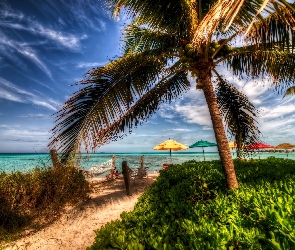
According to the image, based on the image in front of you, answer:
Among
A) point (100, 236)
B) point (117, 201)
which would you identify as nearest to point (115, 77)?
point (100, 236)

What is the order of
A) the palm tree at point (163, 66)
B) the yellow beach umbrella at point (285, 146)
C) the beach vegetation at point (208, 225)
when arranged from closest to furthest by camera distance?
the beach vegetation at point (208, 225)
the palm tree at point (163, 66)
the yellow beach umbrella at point (285, 146)

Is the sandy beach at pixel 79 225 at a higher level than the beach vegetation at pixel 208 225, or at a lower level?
lower

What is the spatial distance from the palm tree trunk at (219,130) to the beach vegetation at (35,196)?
4.49 meters

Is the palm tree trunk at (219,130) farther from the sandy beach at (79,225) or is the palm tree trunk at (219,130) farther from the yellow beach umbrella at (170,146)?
the yellow beach umbrella at (170,146)

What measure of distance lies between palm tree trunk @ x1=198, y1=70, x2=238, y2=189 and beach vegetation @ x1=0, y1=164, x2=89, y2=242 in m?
4.49

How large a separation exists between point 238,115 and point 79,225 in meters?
6.11

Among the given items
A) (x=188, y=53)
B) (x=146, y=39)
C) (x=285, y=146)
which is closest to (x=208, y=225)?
(x=188, y=53)

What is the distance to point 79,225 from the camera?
6.62 m

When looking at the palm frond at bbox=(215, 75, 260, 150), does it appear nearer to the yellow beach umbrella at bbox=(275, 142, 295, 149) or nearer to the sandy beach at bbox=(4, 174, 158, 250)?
the sandy beach at bbox=(4, 174, 158, 250)

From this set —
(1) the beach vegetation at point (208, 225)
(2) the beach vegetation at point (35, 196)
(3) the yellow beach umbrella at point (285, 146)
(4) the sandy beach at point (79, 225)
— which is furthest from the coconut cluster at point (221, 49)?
(3) the yellow beach umbrella at point (285, 146)

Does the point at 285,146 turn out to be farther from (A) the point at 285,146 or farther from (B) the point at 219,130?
(B) the point at 219,130

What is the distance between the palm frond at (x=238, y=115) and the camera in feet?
22.2

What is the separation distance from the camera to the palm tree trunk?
4.68 m

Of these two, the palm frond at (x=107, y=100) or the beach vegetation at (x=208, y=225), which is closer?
the beach vegetation at (x=208, y=225)
